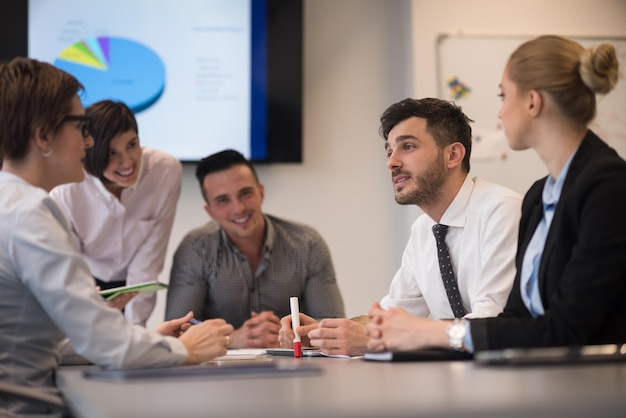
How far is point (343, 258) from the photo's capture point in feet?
16.1

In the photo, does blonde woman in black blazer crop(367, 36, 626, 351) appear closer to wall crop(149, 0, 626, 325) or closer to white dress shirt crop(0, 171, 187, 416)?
white dress shirt crop(0, 171, 187, 416)

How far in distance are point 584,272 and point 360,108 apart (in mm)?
3393

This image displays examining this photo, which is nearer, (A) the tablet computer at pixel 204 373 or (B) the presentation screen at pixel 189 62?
(A) the tablet computer at pixel 204 373

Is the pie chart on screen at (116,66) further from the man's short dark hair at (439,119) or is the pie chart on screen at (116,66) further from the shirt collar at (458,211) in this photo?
the shirt collar at (458,211)

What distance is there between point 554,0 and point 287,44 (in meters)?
1.53

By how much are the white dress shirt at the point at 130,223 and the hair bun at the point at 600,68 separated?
2.34m

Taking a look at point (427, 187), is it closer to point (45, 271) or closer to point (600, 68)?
point (600, 68)

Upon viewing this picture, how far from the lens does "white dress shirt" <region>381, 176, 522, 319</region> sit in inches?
93.5

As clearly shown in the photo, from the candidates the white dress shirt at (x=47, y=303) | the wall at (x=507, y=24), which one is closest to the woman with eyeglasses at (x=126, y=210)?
the wall at (x=507, y=24)

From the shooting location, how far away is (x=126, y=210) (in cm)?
377

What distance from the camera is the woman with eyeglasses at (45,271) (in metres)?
1.62

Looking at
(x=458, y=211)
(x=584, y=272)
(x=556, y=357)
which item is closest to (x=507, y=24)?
(x=458, y=211)

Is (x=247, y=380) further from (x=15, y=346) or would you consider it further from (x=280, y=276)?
(x=280, y=276)

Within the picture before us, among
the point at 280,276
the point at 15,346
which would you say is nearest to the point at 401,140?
the point at 280,276
